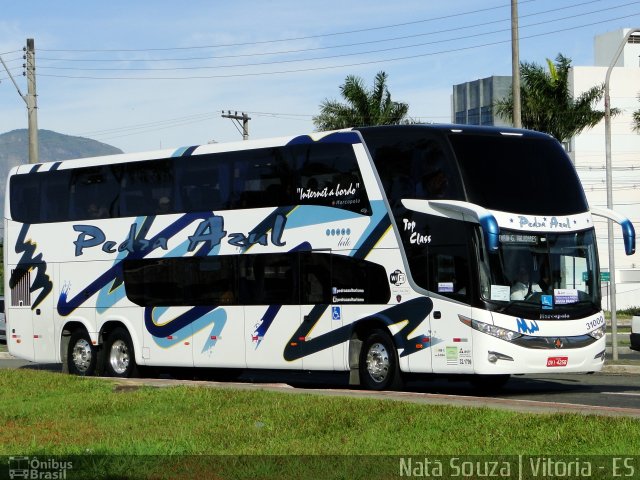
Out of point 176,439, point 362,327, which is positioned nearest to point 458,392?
point 362,327

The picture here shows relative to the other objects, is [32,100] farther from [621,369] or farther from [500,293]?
[500,293]

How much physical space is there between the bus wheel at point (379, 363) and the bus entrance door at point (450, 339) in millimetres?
827

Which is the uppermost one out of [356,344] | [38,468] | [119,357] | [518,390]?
[356,344]

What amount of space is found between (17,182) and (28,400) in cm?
856

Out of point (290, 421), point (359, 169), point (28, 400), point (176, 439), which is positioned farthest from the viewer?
point (359, 169)

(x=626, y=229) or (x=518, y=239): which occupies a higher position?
(x=626, y=229)

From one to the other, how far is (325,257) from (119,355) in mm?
5836

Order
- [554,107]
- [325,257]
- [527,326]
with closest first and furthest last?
[527,326]
[325,257]
[554,107]

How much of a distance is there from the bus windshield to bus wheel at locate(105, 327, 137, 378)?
8.41 meters

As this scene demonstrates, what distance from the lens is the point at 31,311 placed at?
87.4ft

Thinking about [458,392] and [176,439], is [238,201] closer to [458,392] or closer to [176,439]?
[458,392]

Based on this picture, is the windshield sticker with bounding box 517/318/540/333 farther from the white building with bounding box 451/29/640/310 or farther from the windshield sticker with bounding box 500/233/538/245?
the white building with bounding box 451/29/640/310

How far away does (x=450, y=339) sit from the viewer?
19.4 metres

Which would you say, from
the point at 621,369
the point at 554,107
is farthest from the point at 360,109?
the point at 621,369
